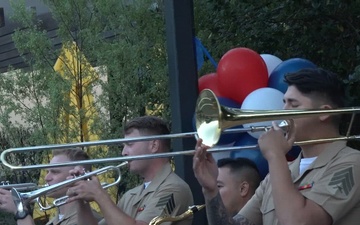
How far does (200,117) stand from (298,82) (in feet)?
1.43

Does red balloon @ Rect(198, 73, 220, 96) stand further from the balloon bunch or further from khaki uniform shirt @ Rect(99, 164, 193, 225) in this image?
khaki uniform shirt @ Rect(99, 164, 193, 225)

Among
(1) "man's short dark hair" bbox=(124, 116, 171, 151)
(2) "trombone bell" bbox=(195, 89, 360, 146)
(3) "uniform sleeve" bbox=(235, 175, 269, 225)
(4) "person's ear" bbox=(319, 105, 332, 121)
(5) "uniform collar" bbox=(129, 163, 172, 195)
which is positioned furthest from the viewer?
(1) "man's short dark hair" bbox=(124, 116, 171, 151)

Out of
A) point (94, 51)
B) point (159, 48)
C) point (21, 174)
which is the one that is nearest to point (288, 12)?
point (159, 48)

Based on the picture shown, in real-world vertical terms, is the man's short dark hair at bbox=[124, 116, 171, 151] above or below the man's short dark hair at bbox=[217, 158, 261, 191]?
above

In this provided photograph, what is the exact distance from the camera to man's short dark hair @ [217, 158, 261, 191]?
4.66 m

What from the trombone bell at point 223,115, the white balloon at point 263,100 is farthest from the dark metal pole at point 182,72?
the trombone bell at point 223,115

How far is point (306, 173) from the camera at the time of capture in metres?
3.64

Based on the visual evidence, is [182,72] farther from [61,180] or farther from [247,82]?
[61,180]

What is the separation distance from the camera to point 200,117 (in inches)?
147

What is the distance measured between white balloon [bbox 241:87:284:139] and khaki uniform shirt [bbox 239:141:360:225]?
125 cm

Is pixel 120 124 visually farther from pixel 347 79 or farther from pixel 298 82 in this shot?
pixel 298 82

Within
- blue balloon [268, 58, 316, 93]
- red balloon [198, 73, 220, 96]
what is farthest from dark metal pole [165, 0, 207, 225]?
blue balloon [268, 58, 316, 93]

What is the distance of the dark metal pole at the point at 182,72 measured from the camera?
193 inches

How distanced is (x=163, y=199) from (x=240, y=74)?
3.46 ft
